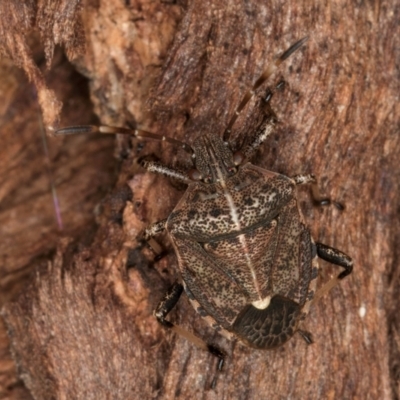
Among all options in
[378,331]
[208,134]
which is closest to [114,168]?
[208,134]

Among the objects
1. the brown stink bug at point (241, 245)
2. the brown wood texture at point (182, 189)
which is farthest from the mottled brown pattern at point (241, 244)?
the brown wood texture at point (182, 189)

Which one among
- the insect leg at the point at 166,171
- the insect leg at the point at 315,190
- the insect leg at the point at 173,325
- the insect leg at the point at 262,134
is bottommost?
the insect leg at the point at 173,325

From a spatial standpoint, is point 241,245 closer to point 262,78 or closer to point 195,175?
point 195,175

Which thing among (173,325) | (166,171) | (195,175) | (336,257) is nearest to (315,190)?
(336,257)

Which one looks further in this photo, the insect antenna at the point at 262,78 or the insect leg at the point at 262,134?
the insect leg at the point at 262,134

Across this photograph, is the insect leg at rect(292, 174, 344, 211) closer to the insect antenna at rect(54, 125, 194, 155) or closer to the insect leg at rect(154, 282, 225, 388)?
the insect antenna at rect(54, 125, 194, 155)

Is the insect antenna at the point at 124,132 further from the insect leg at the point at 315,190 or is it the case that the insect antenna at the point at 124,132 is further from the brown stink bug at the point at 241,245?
the insect leg at the point at 315,190

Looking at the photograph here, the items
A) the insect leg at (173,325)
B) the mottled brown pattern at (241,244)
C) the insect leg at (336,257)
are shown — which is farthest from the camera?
the insect leg at (336,257)
